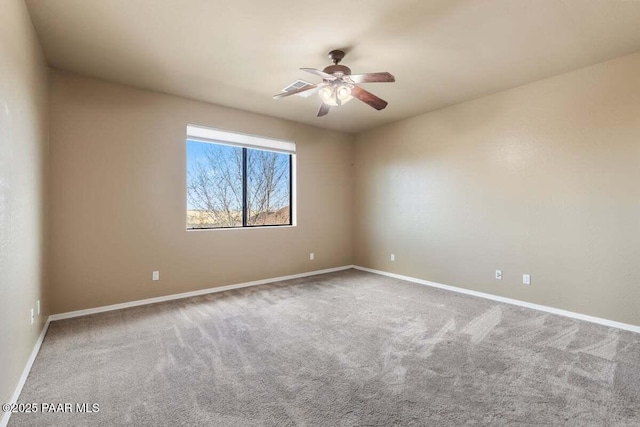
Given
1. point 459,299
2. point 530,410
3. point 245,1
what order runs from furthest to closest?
point 459,299, point 245,1, point 530,410

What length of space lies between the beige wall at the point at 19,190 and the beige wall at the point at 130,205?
0.44 meters

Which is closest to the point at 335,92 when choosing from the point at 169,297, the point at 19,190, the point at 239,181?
the point at 19,190

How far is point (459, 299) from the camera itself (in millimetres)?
3902

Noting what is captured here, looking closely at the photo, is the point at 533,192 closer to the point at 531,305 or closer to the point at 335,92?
the point at 531,305

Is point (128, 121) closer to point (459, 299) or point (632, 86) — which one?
point (459, 299)

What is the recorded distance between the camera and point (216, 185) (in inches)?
199

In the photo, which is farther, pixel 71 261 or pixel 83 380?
pixel 71 261

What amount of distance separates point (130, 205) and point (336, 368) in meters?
3.07

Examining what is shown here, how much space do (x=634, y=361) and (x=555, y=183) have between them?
1859mm

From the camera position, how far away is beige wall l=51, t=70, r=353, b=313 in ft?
10.7

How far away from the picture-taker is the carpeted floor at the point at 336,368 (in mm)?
1721

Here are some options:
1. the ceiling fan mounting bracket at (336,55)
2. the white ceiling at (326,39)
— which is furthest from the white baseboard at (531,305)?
the ceiling fan mounting bracket at (336,55)

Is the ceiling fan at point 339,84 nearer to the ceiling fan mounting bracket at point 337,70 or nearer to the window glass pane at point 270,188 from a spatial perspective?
the ceiling fan mounting bracket at point 337,70

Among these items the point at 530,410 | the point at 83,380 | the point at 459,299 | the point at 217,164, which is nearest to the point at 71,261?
the point at 83,380
